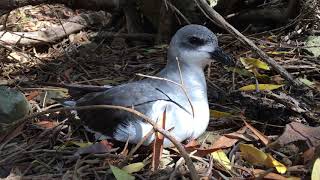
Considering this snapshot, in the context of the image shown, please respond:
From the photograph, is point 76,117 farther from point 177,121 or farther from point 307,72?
point 307,72

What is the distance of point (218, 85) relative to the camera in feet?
11.0

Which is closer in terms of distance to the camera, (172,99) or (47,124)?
(172,99)

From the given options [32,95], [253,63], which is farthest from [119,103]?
[253,63]

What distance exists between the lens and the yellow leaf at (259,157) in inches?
96.0

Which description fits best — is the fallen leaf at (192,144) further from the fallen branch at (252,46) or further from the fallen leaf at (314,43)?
the fallen leaf at (314,43)

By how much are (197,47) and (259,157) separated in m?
0.70

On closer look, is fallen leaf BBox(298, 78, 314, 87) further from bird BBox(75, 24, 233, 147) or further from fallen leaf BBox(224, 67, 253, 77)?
bird BBox(75, 24, 233, 147)

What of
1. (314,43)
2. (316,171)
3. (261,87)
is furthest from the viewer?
(314,43)

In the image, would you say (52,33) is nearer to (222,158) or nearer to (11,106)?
→ (11,106)

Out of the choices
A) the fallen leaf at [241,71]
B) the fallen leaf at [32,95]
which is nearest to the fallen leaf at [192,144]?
the fallen leaf at [241,71]

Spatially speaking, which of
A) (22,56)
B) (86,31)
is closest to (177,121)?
(22,56)

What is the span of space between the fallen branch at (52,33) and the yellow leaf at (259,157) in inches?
77.9

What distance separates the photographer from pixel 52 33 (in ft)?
14.0

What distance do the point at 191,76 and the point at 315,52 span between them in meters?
1.16
